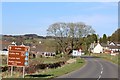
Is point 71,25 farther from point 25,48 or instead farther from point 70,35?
point 25,48

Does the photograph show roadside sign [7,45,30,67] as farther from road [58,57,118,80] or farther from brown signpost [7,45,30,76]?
road [58,57,118,80]

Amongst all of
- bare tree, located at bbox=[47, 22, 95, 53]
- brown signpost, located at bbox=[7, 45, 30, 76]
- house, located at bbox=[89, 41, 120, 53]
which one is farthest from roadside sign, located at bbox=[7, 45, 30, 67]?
house, located at bbox=[89, 41, 120, 53]

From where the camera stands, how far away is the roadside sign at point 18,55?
81.9 feet

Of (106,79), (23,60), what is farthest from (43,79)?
(106,79)

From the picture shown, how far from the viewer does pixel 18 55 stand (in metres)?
25.1

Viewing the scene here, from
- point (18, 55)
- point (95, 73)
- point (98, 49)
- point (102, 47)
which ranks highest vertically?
point (102, 47)

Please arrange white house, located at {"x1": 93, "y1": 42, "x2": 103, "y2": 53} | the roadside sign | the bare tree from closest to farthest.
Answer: the roadside sign, the bare tree, white house, located at {"x1": 93, "y1": 42, "x2": 103, "y2": 53}

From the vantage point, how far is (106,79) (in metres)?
25.5

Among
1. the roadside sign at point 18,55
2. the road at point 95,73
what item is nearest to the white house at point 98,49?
the road at point 95,73

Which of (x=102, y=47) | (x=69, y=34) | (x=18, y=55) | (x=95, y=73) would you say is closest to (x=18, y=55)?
(x=18, y=55)

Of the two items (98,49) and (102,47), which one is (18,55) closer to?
(102,47)

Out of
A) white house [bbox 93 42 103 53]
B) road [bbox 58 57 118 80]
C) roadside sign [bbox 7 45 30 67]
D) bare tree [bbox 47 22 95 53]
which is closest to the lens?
roadside sign [bbox 7 45 30 67]

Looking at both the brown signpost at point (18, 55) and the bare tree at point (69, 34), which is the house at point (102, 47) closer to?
the bare tree at point (69, 34)

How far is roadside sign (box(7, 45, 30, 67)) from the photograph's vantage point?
24969 mm
